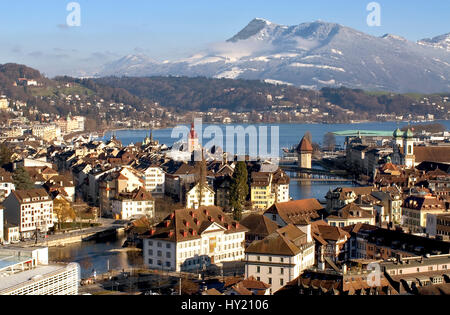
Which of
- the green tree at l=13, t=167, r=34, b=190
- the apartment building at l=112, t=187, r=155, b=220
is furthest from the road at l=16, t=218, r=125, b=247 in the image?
the green tree at l=13, t=167, r=34, b=190

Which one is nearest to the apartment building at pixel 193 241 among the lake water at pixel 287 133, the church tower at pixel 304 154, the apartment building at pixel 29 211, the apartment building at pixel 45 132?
the apartment building at pixel 29 211

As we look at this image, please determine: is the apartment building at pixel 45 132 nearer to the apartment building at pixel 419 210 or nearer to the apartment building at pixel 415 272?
the apartment building at pixel 419 210

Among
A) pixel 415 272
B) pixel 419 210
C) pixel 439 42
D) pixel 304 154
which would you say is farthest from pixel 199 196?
pixel 439 42

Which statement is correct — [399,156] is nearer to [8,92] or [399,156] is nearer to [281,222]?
[281,222]

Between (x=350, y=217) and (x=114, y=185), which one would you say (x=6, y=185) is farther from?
(x=350, y=217)
